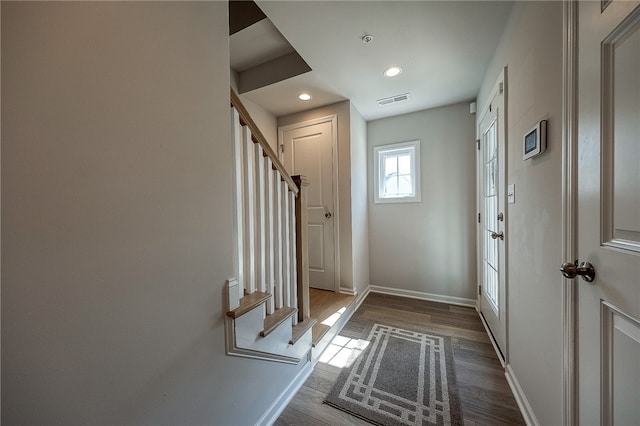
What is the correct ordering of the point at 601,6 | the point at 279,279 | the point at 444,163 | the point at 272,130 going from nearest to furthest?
the point at 601,6 → the point at 279,279 → the point at 444,163 → the point at 272,130

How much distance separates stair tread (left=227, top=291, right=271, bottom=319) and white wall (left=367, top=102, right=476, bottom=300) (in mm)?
2195

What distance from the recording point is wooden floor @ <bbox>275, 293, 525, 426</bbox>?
128 cm

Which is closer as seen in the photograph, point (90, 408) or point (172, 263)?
point (90, 408)

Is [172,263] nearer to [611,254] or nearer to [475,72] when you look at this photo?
[611,254]

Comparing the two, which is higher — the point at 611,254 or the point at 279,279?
the point at 611,254

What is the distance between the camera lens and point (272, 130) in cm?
292

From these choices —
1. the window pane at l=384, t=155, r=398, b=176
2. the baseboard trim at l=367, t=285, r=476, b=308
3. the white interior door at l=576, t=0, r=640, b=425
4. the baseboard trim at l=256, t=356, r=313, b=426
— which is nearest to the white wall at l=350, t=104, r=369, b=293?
the baseboard trim at l=367, t=285, r=476, b=308

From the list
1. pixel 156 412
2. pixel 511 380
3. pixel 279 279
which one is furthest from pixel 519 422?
pixel 156 412

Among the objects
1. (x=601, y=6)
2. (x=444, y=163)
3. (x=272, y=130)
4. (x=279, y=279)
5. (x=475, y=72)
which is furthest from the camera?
(x=272, y=130)

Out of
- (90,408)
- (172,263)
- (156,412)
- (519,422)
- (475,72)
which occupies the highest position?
(475,72)

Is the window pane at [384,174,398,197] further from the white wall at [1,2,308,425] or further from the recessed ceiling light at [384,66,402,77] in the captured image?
the white wall at [1,2,308,425]

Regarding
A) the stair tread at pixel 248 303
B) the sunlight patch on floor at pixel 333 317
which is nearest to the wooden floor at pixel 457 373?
the sunlight patch on floor at pixel 333 317

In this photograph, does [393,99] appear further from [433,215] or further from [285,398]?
[285,398]

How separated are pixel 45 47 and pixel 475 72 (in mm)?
2704
